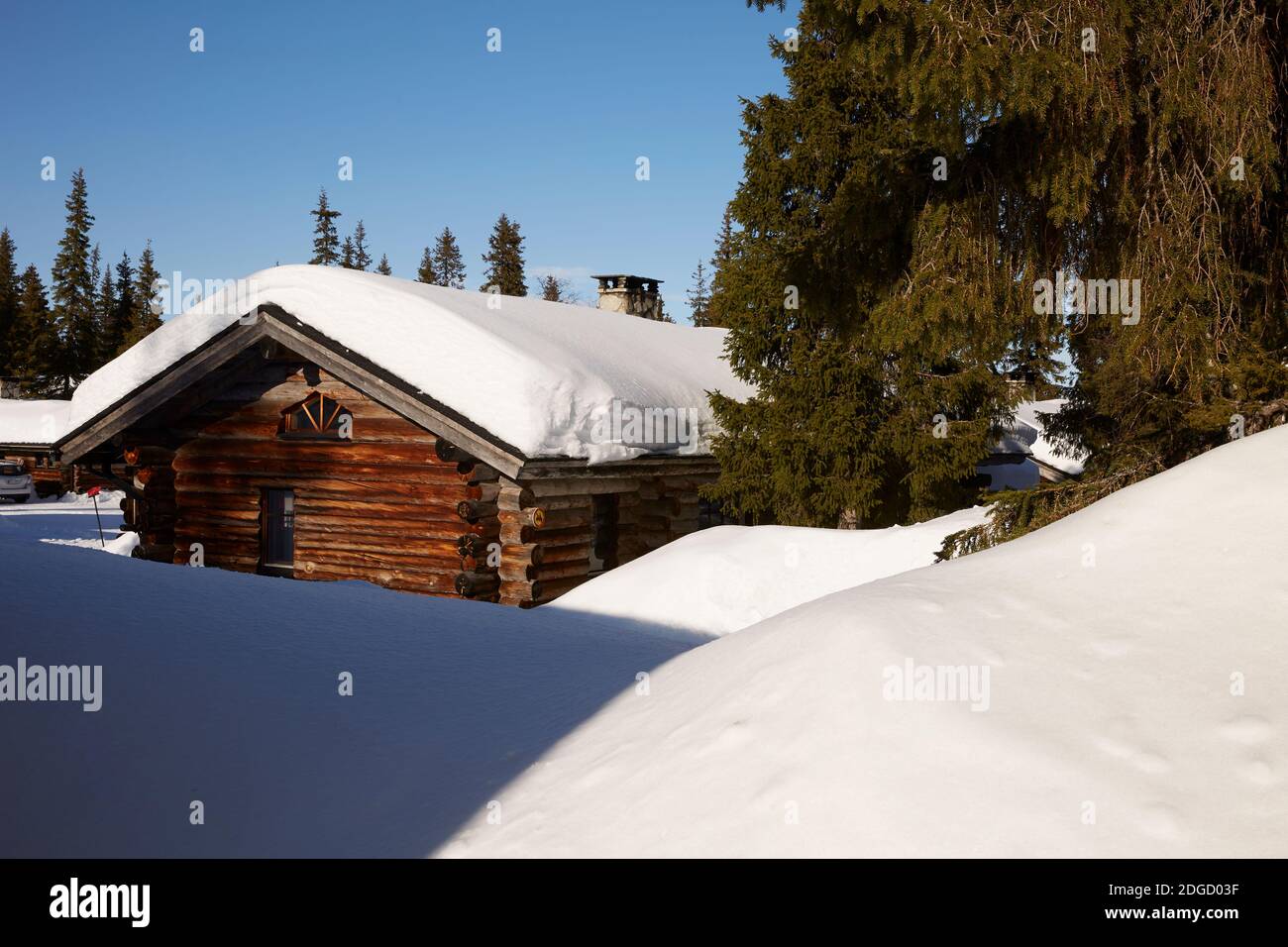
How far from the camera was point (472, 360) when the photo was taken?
1333 centimetres

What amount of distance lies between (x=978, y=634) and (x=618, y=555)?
36.0 feet

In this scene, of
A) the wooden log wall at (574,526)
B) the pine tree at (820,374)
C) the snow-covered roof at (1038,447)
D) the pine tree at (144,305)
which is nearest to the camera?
the wooden log wall at (574,526)

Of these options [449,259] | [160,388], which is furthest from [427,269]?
[160,388]

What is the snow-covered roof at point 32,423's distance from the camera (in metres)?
36.1

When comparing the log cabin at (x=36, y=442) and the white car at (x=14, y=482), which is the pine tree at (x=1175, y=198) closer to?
the log cabin at (x=36, y=442)

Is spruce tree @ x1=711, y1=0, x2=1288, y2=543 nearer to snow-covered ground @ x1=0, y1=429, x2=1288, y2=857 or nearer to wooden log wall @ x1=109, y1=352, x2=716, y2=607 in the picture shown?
snow-covered ground @ x1=0, y1=429, x2=1288, y2=857

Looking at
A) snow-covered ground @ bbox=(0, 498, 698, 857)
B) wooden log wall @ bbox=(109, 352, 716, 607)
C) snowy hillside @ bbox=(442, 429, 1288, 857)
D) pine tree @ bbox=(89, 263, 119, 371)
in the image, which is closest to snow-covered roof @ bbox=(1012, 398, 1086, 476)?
wooden log wall @ bbox=(109, 352, 716, 607)

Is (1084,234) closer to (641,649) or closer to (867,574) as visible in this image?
(867,574)

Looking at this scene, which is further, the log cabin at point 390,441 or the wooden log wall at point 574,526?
the log cabin at point 390,441

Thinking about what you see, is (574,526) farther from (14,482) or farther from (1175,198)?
(14,482)

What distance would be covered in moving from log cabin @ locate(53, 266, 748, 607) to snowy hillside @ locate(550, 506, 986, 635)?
161cm

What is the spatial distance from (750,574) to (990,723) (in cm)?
779

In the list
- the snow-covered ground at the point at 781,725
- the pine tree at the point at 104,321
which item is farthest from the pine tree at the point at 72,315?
the snow-covered ground at the point at 781,725

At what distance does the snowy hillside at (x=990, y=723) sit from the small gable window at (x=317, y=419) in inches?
387
